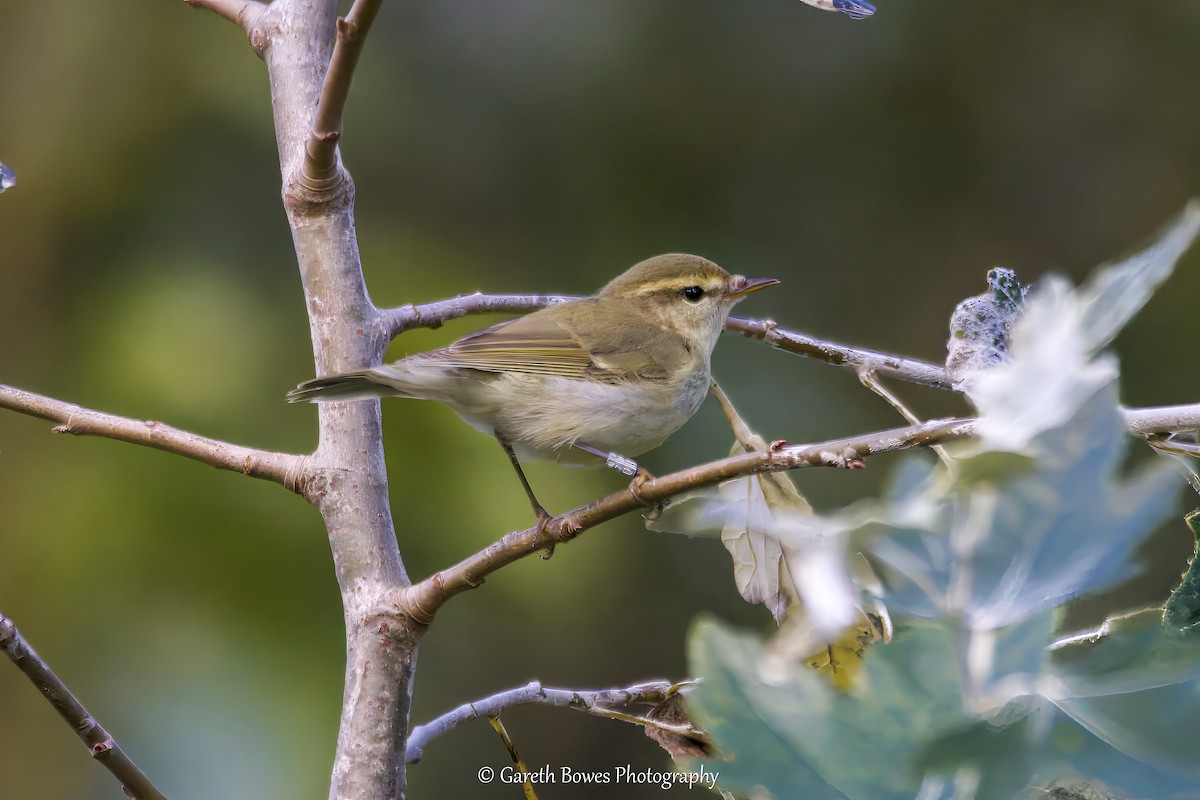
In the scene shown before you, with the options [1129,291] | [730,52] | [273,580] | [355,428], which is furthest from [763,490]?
[730,52]

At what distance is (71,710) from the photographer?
A: 111 centimetres

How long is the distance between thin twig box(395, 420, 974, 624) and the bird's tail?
Result: 0.27 meters

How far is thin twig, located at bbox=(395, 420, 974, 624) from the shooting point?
2.24ft

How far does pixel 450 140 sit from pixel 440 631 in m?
1.56

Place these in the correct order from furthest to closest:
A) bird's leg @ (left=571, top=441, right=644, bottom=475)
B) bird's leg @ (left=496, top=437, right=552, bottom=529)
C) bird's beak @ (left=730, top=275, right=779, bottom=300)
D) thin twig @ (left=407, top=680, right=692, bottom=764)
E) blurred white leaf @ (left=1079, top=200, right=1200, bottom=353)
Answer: bird's beak @ (left=730, top=275, right=779, bottom=300)
bird's leg @ (left=571, top=441, right=644, bottom=475)
thin twig @ (left=407, top=680, right=692, bottom=764)
bird's leg @ (left=496, top=437, right=552, bottom=529)
blurred white leaf @ (left=1079, top=200, right=1200, bottom=353)

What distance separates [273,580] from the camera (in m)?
2.46

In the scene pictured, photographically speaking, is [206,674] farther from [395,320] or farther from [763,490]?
[763,490]

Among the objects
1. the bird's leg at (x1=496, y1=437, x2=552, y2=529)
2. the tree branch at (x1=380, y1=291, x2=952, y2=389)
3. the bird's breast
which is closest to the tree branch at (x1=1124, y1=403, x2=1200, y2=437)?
the tree branch at (x1=380, y1=291, x2=952, y2=389)

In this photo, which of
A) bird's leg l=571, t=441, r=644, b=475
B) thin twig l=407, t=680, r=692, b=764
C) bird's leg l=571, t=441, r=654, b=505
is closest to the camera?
bird's leg l=571, t=441, r=654, b=505

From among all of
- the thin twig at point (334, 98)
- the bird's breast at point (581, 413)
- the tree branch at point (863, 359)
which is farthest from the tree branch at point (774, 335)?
the thin twig at point (334, 98)

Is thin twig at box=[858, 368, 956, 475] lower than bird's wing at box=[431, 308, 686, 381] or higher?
lower

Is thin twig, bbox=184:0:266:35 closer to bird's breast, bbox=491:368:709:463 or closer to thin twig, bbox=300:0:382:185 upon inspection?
thin twig, bbox=300:0:382:185

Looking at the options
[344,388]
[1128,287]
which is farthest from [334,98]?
[1128,287]

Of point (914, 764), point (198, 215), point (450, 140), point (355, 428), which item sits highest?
point (450, 140)
